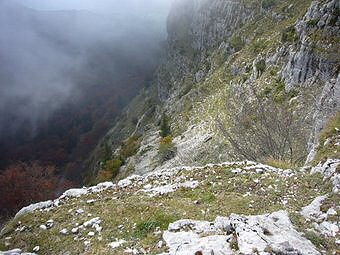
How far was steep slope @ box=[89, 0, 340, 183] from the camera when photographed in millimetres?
27438

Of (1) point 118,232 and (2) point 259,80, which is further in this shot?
(2) point 259,80

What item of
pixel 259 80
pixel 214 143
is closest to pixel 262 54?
pixel 259 80

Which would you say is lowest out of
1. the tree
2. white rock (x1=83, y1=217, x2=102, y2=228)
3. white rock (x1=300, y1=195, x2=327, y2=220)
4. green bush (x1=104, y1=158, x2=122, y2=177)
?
green bush (x1=104, y1=158, x2=122, y2=177)

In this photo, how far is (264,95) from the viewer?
50.9 metres

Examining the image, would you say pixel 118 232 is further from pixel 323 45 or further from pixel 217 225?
pixel 323 45

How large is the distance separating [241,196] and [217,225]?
132 inches

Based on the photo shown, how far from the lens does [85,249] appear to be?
440 inches

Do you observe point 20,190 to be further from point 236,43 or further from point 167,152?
point 236,43

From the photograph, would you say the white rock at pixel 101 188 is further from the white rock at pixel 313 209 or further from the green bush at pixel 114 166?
the green bush at pixel 114 166

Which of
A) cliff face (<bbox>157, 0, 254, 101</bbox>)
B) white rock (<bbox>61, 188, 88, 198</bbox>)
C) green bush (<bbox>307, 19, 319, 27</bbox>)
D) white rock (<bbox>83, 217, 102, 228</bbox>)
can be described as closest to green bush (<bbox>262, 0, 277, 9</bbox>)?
cliff face (<bbox>157, 0, 254, 101</bbox>)

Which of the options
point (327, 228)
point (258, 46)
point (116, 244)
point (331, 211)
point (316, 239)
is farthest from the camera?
point (258, 46)

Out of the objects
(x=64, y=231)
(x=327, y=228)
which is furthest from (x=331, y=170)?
(x=64, y=231)

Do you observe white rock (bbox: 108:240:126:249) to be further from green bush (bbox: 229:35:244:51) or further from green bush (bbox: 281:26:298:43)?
green bush (bbox: 229:35:244:51)

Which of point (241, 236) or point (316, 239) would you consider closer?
point (241, 236)
